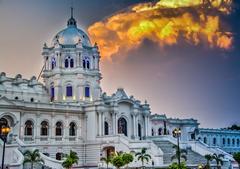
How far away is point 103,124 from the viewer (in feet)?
205

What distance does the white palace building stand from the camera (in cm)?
5503

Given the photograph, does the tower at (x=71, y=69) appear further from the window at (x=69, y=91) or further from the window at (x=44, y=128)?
the window at (x=44, y=128)

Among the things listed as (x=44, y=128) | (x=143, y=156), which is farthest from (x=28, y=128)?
(x=143, y=156)

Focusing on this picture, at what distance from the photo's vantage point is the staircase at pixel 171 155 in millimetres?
57791

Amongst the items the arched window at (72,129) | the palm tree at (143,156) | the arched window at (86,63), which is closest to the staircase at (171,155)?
the palm tree at (143,156)

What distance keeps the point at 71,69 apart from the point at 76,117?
443 inches

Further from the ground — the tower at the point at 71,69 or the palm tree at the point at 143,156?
the tower at the point at 71,69

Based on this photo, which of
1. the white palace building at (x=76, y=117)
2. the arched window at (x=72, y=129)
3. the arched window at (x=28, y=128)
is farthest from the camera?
the arched window at (x=72, y=129)

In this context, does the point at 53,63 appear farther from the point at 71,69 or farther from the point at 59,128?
the point at 59,128

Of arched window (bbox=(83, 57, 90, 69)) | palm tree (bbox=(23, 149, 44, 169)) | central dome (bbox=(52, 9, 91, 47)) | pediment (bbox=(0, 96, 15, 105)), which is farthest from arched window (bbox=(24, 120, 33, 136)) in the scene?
central dome (bbox=(52, 9, 91, 47))

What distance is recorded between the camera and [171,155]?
194ft

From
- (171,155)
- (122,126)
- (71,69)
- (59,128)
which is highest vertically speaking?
(71,69)

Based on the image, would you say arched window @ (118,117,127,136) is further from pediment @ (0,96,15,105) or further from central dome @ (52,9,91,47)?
pediment @ (0,96,15,105)

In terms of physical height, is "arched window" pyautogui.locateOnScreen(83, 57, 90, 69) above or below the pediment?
above
